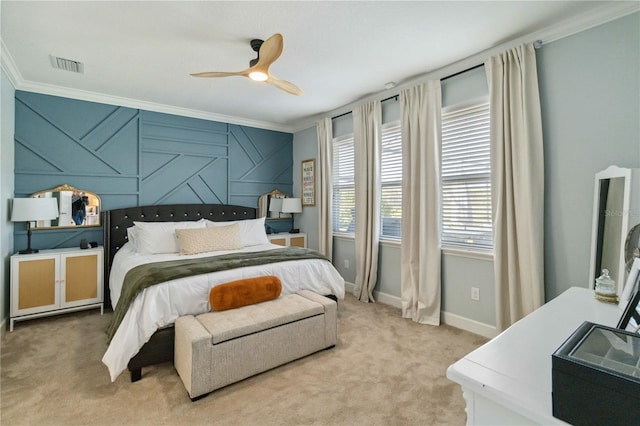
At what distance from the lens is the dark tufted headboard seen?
12.0 ft

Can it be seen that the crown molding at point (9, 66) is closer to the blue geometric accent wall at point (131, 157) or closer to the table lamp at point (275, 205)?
the blue geometric accent wall at point (131, 157)

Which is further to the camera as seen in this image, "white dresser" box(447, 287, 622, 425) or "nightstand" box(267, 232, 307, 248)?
"nightstand" box(267, 232, 307, 248)

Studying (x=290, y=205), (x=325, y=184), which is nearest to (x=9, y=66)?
(x=290, y=205)

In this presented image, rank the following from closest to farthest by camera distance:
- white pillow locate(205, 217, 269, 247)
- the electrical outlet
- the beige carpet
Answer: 1. the beige carpet
2. the electrical outlet
3. white pillow locate(205, 217, 269, 247)

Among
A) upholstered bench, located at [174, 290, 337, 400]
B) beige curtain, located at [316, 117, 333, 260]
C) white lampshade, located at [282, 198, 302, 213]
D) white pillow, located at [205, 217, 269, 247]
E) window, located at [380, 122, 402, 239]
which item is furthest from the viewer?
white lampshade, located at [282, 198, 302, 213]

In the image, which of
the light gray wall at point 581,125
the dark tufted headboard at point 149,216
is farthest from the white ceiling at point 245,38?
the dark tufted headboard at point 149,216

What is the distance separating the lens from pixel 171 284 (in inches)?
90.3

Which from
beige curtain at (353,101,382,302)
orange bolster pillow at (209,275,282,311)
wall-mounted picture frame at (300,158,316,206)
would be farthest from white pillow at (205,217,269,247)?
orange bolster pillow at (209,275,282,311)

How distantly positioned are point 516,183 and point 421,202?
2.93 feet

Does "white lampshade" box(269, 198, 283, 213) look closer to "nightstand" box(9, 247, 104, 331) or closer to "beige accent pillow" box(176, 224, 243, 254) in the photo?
"beige accent pillow" box(176, 224, 243, 254)

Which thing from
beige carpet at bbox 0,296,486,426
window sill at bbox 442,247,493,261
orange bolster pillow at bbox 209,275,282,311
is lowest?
beige carpet at bbox 0,296,486,426

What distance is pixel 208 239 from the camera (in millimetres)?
3494

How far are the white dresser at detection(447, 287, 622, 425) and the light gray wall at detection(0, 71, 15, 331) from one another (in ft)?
13.1

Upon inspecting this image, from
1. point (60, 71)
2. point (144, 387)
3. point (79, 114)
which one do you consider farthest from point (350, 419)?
point (79, 114)
